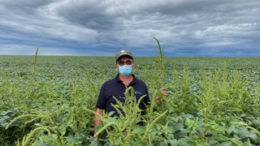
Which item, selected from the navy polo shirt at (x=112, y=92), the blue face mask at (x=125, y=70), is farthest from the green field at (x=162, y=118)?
the blue face mask at (x=125, y=70)

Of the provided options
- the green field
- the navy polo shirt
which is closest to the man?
the navy polo shirt

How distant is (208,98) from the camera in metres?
1.48

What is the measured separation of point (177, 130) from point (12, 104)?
308 centimetres

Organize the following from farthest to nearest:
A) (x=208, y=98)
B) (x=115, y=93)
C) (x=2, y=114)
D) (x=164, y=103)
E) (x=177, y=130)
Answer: (x=115, y=93), (x=2, y=114), (x=164, y=103), (x=177, y=130), (x=208, y=98)

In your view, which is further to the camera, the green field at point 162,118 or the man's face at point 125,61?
the man's face at point 125,61

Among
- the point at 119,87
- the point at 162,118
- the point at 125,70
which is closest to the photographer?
the point at 162,118

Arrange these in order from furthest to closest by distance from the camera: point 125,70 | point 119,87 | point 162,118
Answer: point 119,87 < point 125,70 < point 162,118

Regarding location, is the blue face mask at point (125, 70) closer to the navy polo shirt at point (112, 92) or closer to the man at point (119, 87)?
the man at point (119, 87)

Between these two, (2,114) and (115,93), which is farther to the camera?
(115,93)

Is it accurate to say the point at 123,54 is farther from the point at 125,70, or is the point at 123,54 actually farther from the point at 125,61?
the point at 125,70

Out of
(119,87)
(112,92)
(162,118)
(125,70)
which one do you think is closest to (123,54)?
(125,70)

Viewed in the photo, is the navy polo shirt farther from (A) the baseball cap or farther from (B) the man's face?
(A) the baseball cap

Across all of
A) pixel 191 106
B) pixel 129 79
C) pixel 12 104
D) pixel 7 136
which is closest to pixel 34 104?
pixel 12 104

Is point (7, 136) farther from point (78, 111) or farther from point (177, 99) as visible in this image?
point (177, 99)
